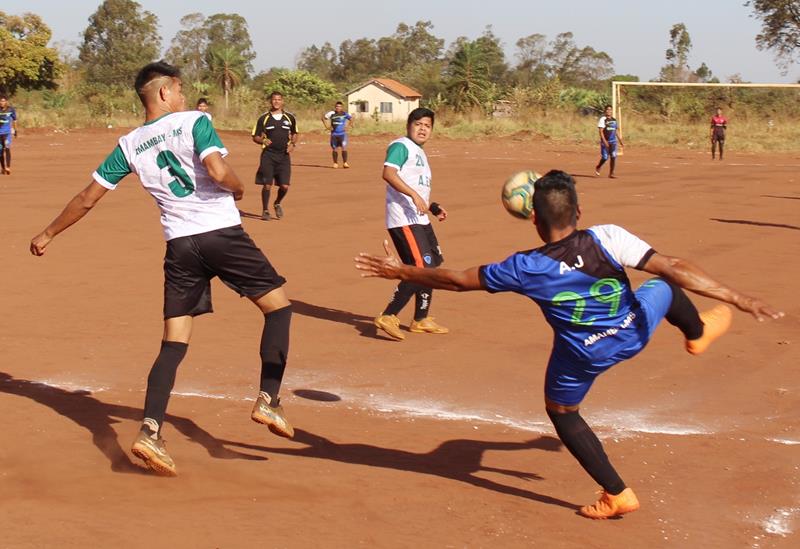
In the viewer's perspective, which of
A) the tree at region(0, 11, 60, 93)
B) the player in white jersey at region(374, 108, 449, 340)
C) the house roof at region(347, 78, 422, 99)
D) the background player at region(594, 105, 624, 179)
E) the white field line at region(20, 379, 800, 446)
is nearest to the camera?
the white field line at region(20, 379, 800, 446)

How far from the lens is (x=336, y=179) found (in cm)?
2602

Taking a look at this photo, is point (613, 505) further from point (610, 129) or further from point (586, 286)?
point (610, 129)

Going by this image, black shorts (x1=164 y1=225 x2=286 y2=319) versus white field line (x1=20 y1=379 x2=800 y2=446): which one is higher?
black shorts (x1=164 y1=225 x2=286 y2=319)

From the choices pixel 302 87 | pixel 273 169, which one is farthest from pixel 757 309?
pixel 302 87

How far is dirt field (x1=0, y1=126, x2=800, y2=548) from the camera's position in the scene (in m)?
5.00

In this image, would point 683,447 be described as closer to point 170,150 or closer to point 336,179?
point 170,150

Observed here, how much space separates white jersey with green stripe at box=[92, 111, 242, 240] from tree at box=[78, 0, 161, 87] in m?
86.9


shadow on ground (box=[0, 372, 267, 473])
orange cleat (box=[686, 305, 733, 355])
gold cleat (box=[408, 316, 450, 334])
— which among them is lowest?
gold cleat (box=[408, 316, 450, 334])

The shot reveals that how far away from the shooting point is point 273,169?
59.9 feet

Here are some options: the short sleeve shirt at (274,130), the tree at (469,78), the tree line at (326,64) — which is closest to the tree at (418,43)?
the tree line at (326,64)

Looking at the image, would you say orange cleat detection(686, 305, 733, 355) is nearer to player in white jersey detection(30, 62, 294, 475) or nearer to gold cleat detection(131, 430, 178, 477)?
player in white jersey detection(30, 62, 294, 475)

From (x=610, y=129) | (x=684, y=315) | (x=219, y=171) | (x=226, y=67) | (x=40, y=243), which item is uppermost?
(x=226, y=67)

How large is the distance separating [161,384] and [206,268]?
661 mm

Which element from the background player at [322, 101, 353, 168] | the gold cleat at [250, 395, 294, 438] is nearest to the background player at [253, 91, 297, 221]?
the background player at [322, 101, 353, 168]
